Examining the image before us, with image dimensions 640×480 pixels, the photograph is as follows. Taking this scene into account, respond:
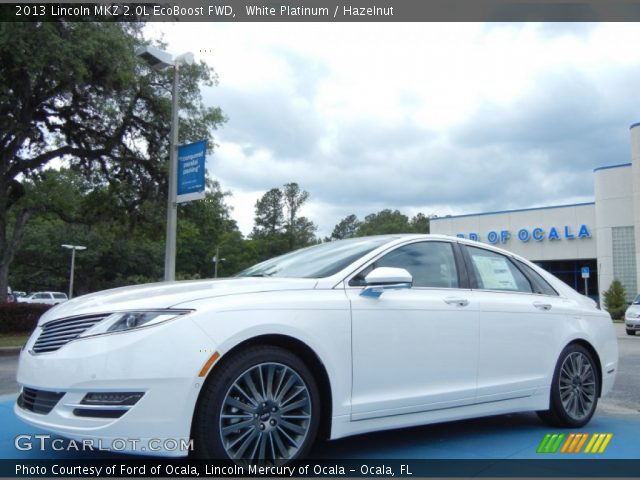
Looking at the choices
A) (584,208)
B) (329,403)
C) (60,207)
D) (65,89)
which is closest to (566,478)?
(329,403)

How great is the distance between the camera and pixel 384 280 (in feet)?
14.2

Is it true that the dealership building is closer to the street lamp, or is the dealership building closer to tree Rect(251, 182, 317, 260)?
the street lamp

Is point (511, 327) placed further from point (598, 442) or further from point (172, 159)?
point (172, 159)

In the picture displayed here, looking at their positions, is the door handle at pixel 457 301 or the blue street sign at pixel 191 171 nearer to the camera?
the door handle at pixel 457 301

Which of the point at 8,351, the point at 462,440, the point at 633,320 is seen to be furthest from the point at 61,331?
the point at 633,320

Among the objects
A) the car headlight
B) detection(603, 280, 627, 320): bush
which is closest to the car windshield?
the car headlight

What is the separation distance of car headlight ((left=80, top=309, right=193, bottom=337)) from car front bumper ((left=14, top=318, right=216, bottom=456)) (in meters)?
0.05

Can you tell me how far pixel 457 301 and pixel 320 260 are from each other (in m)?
1.08

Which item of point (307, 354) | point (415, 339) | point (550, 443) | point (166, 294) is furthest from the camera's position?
point (550, 443)

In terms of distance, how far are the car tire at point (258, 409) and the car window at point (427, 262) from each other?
119cm

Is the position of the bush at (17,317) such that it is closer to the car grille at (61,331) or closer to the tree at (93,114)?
the tree at (93,114)

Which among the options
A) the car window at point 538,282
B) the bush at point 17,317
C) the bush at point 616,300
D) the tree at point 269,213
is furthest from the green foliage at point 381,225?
the car window at point 538,282

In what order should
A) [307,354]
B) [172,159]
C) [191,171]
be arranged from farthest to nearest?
[172,159] → [191,171] → [307,354]

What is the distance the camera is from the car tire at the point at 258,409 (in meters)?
3.63
